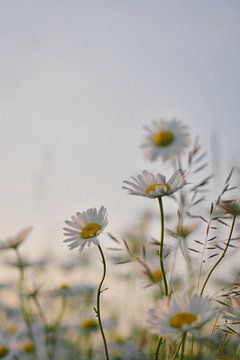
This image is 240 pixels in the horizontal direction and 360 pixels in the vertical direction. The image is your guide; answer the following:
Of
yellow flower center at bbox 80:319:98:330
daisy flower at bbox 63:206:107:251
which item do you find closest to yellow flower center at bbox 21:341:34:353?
yellow flower center at bbox 80:319:98:330

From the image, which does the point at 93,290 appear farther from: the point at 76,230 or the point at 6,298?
the point at 76,230

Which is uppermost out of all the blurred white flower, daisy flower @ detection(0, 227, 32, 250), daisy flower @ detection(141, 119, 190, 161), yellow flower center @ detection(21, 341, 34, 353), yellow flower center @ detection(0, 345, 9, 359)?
daisy flower @ detection(141, 119, 190, 161)

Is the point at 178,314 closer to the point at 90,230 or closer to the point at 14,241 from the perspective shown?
the point at 90,230

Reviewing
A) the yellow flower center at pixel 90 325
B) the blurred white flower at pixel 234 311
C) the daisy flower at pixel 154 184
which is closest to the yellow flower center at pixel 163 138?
the yellow flower center at pixel 90 325

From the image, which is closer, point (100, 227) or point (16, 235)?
point (100, 227)

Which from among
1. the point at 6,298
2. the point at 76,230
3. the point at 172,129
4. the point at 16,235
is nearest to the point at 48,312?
the point at 6,298

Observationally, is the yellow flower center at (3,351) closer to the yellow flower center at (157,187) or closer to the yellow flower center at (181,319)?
the yellow flower center at (157,187)

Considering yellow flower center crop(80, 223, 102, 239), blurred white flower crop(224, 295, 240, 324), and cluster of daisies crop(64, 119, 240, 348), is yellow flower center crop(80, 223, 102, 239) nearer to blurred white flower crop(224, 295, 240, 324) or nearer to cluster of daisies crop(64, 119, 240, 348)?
cluster of daisies crop(64, 119, 240, 348)
